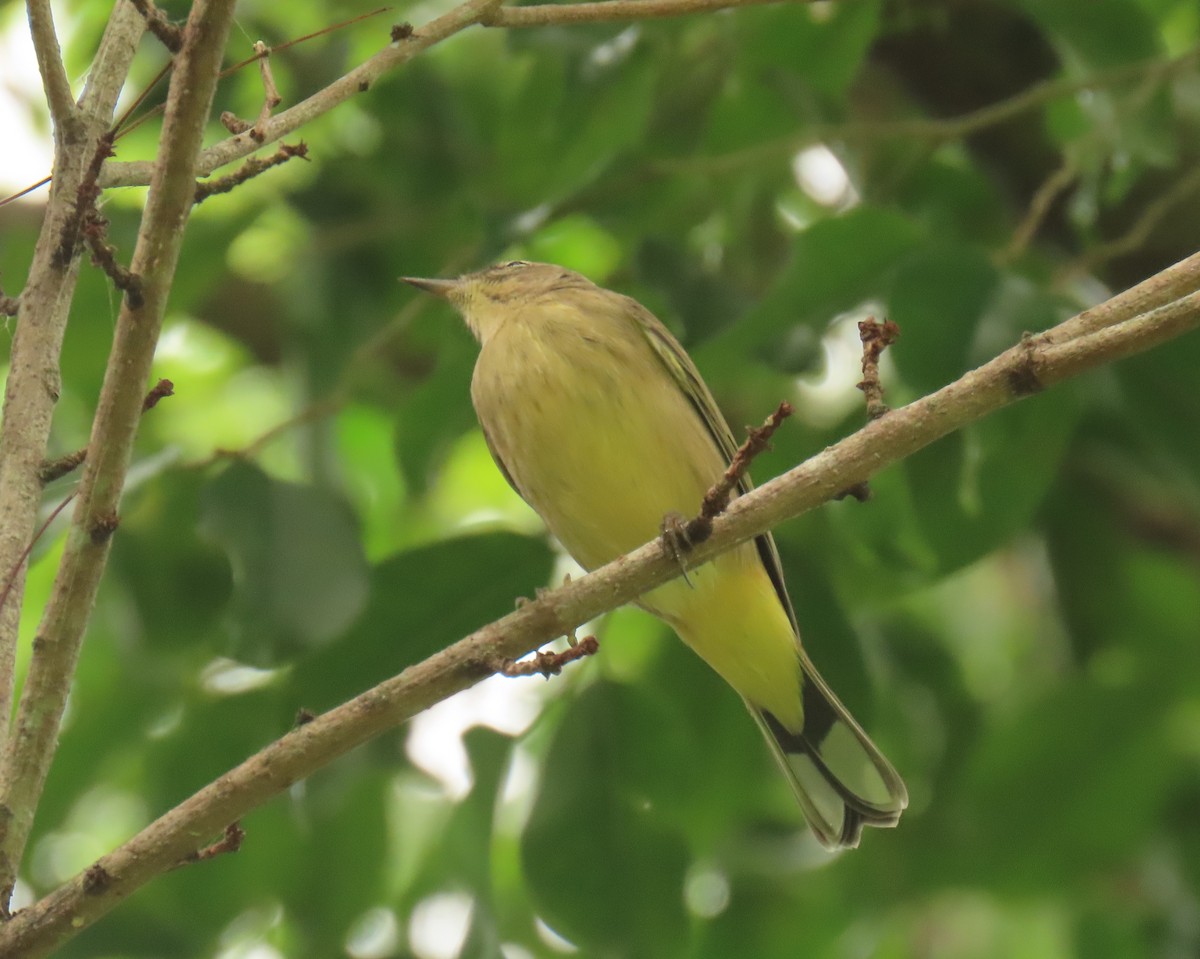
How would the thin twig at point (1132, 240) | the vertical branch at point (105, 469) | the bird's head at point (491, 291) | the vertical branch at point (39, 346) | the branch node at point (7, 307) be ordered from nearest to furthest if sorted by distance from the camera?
the vertical branch at point (105, 469) → the vertical branch at point (39, 346) → the branch node at point (7, 307) → the thin twig at point (1132, 240) → the bird's head at point (491, 291)

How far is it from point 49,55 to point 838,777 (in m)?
2.85

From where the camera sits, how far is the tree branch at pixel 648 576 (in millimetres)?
2430

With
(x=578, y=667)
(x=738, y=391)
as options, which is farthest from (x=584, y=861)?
(x=738, y=391)

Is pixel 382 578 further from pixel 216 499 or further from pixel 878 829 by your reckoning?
pixel 878 829

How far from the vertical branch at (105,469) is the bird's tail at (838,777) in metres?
2.36

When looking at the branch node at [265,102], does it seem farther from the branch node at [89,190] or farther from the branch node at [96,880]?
the branch node at [96,880]

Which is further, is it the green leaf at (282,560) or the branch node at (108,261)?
the green leaf at (282,560)

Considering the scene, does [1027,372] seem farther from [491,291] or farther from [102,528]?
[491,291]

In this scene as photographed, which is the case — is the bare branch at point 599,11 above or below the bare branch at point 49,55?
below

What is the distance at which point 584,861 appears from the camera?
404 centimetres

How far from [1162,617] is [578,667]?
2.09 metres

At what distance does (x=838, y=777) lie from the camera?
436cm

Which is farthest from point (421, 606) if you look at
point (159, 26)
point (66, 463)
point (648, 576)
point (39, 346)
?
point (159, 26)

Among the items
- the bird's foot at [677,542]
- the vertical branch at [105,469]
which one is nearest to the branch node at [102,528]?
the vertical branch at [105,469]
